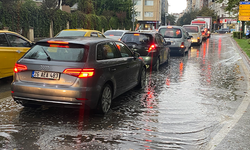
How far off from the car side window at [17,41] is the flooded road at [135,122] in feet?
6.08

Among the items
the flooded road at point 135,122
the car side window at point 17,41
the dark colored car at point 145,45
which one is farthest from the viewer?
the dark colored car at point 145,45

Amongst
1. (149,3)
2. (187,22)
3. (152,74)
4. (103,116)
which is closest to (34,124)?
(103,116)

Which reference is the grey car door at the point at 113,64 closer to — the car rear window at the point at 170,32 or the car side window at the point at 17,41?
the car side window at the point at 17,41

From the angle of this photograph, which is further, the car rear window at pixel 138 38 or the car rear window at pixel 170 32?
the car rear window at pixel 170 32

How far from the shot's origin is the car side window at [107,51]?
20.5ft

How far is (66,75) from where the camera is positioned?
5629 mm

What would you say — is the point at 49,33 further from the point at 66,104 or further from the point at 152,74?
the point at 66,104

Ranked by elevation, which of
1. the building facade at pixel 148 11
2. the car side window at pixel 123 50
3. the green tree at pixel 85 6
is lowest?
the car side window at pixel 123 50

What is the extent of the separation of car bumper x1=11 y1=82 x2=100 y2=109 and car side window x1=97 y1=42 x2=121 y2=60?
0.77 meters

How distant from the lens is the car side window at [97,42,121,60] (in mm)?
6248

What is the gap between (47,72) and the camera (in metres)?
5.71

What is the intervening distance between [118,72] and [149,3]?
89.8m

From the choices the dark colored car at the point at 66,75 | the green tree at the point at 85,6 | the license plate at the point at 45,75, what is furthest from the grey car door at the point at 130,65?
the green tree at the point at 85,6

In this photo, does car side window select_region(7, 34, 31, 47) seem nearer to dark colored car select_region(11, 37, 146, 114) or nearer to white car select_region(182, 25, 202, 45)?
dark colored car select_region(11, 37, 146, 114)
